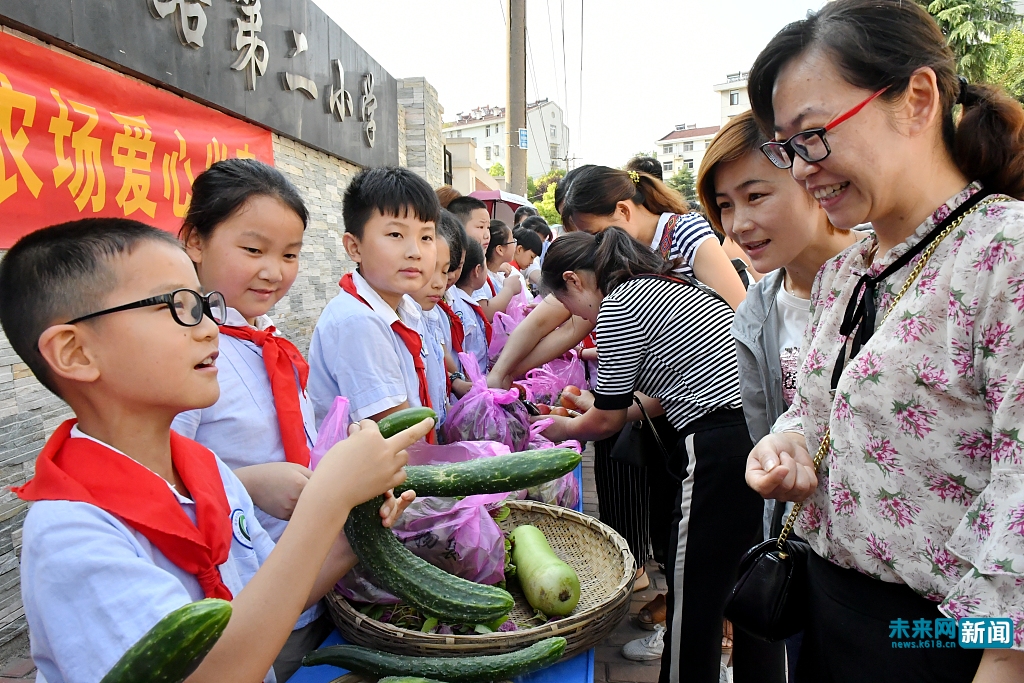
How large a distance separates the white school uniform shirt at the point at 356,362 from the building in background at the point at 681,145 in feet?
276

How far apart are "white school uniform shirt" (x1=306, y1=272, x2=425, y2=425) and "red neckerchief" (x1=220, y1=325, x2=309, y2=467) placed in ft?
1.14

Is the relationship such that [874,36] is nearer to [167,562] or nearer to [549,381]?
[167,562]

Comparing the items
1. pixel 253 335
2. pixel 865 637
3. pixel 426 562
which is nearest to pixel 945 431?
pixel 865 637

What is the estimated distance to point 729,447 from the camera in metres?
2.44

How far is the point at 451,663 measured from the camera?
145 cm

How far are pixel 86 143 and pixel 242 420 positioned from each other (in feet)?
10.5

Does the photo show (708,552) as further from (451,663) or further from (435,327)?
(435,327)

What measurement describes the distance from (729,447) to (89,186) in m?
4.02

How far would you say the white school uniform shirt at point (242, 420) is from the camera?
5.51 ft

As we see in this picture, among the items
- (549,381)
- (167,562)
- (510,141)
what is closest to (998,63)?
(510,141)

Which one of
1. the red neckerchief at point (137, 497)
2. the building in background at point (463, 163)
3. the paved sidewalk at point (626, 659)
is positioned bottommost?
the paved sidewalk at point (626, 659)

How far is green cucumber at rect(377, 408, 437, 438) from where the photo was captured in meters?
1.45

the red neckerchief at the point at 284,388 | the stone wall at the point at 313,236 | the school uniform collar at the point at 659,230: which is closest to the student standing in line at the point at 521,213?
the stone wall at the point at 313,236

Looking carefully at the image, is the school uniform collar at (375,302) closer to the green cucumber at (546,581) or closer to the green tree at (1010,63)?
the green cucumber at (546,581)
